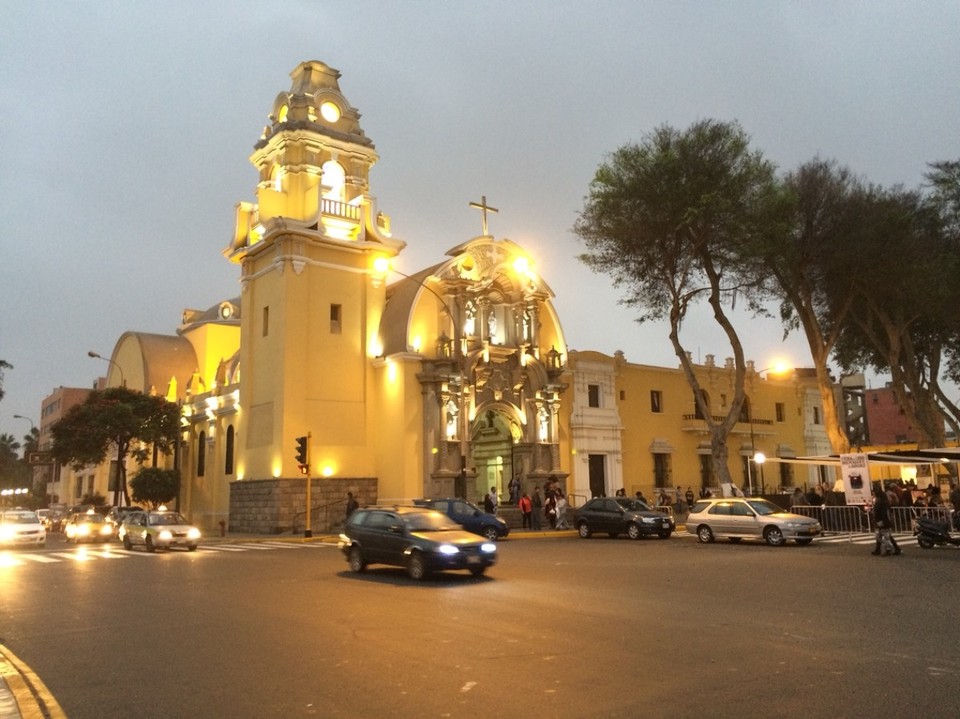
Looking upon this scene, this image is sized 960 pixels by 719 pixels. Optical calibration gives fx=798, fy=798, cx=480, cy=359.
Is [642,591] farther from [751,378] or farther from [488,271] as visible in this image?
[751,378]

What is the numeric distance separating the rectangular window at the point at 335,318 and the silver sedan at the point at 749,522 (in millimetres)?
18350

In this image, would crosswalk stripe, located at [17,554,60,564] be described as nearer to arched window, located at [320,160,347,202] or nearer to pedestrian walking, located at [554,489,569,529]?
pedestrian walking, located at [554,489,569,529]

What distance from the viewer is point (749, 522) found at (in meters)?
23.4

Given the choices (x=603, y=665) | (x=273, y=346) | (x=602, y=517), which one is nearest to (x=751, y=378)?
(x=602, y=517)

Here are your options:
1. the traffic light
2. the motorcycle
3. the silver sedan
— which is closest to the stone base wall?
the traffic light

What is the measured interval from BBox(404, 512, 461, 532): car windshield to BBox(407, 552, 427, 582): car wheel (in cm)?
63

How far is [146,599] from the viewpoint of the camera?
42.6 feet

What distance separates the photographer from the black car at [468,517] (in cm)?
2489

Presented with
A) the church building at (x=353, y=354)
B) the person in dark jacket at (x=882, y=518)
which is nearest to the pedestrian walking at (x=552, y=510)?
the church building at (x=353, y=354)

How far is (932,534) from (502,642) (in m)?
16.4

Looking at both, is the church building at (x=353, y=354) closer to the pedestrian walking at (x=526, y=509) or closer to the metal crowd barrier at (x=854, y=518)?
the pedestrian walking at (x=526, y=509)

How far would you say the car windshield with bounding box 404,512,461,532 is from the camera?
15.7m

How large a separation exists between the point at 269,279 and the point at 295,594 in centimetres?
2576

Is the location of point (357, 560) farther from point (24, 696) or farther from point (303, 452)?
point (303, 452)
